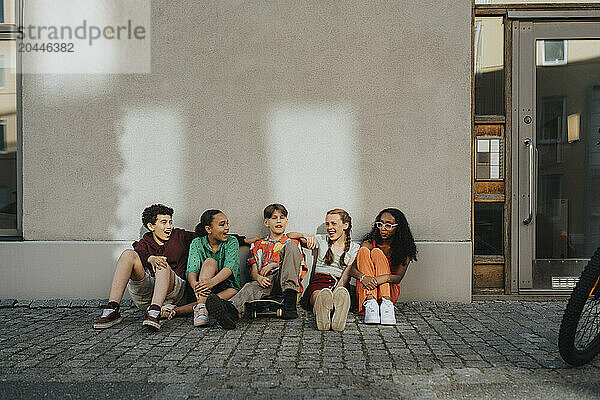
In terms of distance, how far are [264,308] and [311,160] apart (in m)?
1.68

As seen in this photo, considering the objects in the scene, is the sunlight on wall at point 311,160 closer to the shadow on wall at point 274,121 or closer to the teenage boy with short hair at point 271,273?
the shadow on wall at point 274,121

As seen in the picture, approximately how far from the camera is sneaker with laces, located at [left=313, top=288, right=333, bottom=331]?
5332 mm

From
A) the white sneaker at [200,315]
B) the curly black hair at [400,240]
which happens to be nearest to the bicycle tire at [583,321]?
the curly black hair at [400,240]

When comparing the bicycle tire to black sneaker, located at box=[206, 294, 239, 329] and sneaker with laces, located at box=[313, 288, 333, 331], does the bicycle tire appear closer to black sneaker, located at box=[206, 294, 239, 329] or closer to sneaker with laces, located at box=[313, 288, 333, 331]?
sneaker with laces, located at box=[313, 288, 333, 331]

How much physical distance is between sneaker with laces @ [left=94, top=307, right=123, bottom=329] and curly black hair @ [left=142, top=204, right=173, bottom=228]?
3.34ft

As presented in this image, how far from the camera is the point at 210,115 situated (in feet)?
22.1

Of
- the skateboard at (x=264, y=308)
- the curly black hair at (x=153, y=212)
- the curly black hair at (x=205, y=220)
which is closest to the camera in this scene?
the skateboard at (x=264, y=308)

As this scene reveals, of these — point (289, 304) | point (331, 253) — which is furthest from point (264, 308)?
point (331, 253)

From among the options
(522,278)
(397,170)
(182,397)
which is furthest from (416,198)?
(182,397)

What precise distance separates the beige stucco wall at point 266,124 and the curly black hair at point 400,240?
0.28 metres

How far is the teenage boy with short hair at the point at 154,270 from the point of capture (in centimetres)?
565

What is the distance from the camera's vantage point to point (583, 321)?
4105 millimetres

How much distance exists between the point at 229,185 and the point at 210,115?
0.73 metres

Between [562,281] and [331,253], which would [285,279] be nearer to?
[331,253]
